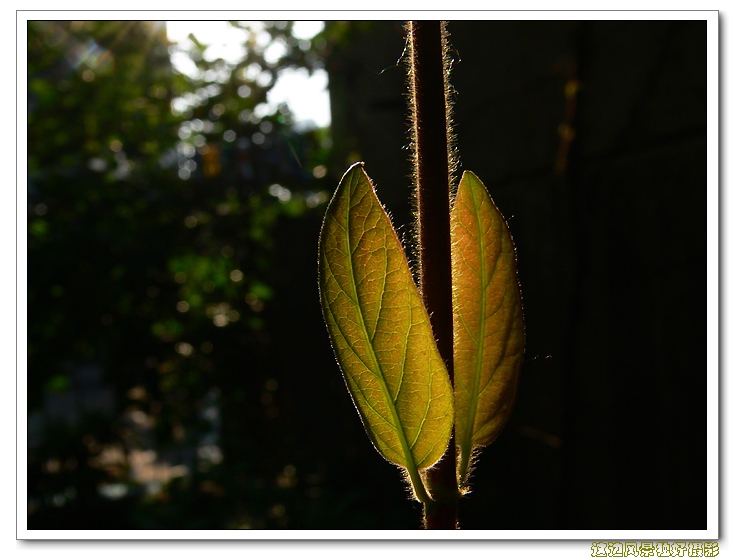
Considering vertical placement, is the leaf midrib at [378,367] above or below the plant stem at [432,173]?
below

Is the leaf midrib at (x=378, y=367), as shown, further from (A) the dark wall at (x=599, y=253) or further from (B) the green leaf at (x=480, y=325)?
(A) the dark wall at (x=599, y=253)

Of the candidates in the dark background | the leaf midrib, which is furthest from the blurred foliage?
the leaf midrib

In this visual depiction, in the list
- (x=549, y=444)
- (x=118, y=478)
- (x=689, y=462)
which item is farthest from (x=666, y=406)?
(x=118, y=478)

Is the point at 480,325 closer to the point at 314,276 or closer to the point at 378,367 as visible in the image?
the point at 378,367

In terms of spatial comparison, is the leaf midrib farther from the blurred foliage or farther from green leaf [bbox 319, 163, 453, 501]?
the blurred foliage

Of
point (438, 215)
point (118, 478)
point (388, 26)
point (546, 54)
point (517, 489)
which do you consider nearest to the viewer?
point (438, 215)

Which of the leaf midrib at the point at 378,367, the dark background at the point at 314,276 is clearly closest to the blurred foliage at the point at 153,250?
the dark background at the point at 314,276
